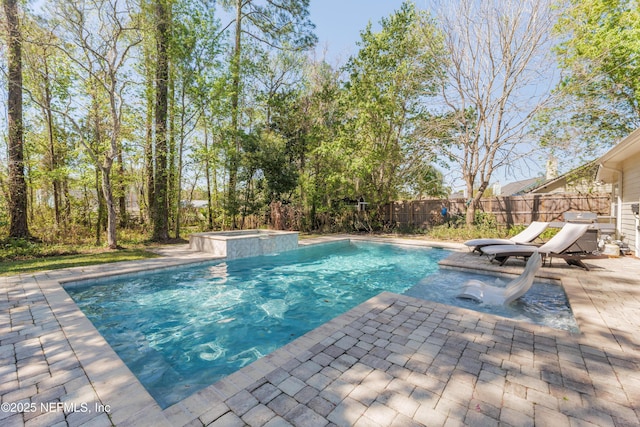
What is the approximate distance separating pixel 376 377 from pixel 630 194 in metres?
10.6

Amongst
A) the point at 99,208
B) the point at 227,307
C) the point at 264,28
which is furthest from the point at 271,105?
the point at 227,307

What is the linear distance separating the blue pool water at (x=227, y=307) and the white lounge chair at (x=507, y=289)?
0.22 metres

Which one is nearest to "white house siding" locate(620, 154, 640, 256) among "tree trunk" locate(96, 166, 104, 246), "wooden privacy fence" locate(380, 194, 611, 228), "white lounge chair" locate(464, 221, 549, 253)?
"white lounge chair" locate(464, 221, 549, 253)

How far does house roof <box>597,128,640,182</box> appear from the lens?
5.59m

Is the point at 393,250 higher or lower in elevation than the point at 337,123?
lower

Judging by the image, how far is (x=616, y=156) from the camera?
7164 millimetres

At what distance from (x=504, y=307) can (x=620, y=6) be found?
14.7 meters

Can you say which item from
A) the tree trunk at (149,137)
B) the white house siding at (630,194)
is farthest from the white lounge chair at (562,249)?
the tree trunk at (149,137)

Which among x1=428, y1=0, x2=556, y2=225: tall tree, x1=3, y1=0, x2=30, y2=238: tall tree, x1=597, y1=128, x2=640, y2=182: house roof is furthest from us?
x1=428, y1=0, x2=556, y2=225: tall tree

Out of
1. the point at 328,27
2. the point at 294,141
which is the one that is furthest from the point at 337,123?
the point at 328,27

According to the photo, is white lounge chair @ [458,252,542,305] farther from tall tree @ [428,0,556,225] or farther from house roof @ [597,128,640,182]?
tall tree @ [428,0,556,225]

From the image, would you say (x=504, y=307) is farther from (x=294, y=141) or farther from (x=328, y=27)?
(x=328, y=27)

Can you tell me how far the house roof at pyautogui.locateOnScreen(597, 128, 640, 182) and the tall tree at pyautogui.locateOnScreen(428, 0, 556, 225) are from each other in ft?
8.49

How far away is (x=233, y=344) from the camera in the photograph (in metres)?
3.65
